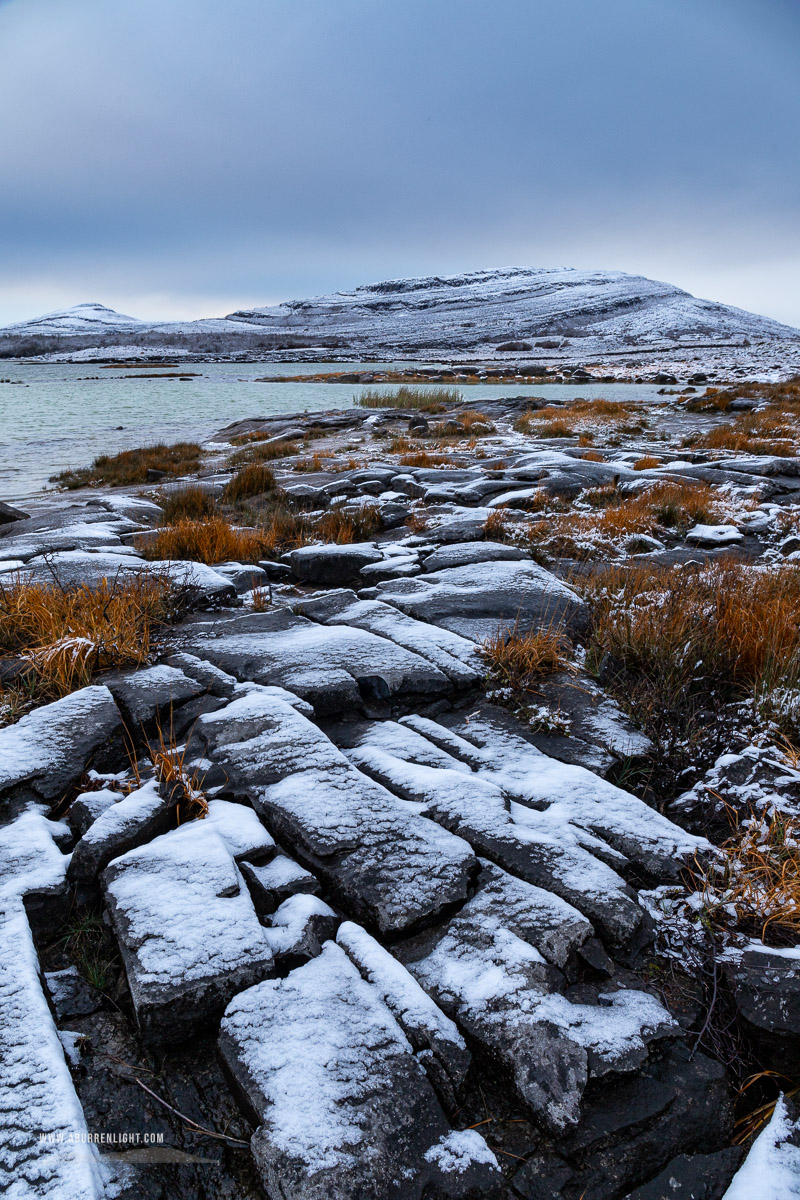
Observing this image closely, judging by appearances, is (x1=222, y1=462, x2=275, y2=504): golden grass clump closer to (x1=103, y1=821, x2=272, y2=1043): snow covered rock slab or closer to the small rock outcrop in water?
the small rock outcrop in water

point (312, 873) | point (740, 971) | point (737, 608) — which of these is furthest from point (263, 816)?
point (737, 608)

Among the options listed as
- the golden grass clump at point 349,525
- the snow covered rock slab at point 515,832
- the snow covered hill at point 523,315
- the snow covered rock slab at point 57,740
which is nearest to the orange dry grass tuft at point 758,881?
the snow covered rock slab at point 515,832

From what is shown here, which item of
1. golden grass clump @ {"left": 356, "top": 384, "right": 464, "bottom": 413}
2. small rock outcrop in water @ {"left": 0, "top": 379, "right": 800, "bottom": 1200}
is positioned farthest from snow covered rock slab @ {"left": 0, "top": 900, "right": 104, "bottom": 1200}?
golden grass clump @ {"left": 356, "top": 384, "right": 464, "bottom": 413}

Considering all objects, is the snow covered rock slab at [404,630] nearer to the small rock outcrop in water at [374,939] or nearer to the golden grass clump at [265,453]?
the small rock outcrop in water at [374,939]

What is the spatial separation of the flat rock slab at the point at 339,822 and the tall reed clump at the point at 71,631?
886 millimetres

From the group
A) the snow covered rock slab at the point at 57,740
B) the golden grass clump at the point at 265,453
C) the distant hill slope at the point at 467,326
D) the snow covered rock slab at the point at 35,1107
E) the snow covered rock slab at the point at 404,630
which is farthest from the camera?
the distant hill slope at the point at 467,326

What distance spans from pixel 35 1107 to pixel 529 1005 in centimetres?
123

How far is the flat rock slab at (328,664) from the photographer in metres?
3.29

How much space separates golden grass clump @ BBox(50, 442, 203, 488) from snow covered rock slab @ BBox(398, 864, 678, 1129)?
11232 millimetres

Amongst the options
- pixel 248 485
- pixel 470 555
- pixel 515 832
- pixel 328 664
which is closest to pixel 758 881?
pixel 515 832

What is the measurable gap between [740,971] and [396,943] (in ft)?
3.40

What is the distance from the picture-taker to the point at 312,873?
221 centimetres

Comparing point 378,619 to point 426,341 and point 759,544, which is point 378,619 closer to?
point 759,544

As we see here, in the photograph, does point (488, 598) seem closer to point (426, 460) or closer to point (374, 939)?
point (374, 939)
